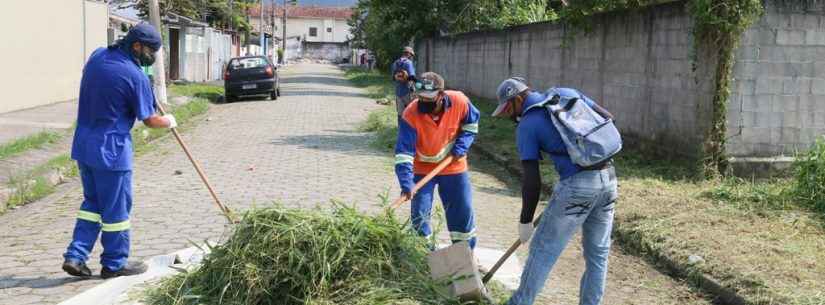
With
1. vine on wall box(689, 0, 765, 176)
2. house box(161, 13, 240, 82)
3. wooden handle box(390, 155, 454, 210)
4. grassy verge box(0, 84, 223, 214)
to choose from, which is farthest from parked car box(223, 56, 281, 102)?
wooden handle box(390, 155, 454, 210)

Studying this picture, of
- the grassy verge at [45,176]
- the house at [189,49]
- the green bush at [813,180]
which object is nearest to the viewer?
the green bush at [813,180]

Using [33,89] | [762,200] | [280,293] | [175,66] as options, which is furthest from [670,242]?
[175,66]

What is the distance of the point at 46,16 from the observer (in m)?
18.2

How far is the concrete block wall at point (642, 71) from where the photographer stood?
975 cm

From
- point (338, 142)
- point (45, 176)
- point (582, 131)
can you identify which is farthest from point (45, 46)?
point (582, 131)

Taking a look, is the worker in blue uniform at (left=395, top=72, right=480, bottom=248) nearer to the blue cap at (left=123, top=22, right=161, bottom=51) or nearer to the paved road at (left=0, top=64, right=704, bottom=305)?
the paved road at (left=0, top=64, right=704, bottom=305)

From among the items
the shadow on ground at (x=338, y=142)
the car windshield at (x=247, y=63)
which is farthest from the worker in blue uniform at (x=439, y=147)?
the car windshield at (x=247, y=63)

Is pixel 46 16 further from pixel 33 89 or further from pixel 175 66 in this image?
pixel 175 66

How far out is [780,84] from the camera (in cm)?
919

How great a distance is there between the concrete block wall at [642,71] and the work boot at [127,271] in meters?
6.40

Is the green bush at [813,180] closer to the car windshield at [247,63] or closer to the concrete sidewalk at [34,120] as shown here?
the concrete sidewalk at [34,120]

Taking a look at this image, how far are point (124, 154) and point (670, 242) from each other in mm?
4251

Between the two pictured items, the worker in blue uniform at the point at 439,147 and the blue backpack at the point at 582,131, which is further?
the worker in blue uniform at the point at 439,147

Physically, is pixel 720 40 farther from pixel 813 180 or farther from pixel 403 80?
pixel 403 80
